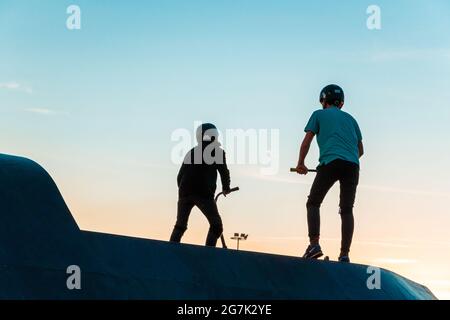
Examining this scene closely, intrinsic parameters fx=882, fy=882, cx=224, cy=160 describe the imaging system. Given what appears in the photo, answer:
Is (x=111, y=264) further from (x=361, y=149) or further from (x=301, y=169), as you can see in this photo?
(x=361, y=149)

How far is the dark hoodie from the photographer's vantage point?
9.91m

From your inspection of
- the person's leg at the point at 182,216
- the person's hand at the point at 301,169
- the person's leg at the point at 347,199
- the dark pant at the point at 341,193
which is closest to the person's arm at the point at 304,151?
the person's hand at the point at 301,169

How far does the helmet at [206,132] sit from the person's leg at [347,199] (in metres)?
1.87

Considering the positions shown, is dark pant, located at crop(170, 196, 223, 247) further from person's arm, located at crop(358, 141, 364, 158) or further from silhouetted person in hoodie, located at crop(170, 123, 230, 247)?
person's arm, located at crop(358, 141, 364, 158)

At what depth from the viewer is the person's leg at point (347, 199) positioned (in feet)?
28.9

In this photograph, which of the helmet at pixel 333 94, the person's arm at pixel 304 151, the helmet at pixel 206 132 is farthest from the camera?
the helmet at pixel 206 132

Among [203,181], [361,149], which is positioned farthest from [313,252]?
[203,181]

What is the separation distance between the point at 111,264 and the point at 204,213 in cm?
297

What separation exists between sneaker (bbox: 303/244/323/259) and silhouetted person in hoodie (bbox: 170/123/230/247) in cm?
150

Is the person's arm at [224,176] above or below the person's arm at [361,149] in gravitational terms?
below

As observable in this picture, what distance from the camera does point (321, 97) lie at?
30.1ft

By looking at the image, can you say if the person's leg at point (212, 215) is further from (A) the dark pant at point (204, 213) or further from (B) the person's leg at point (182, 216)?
(B) the person's leg at point (182, 216)

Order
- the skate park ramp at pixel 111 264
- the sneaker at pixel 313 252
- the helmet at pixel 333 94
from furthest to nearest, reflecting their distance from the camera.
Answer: the helmet at pixel 333 94 → the sneaker at pixel 313 252 → the skate park ramp at pixel 111 264

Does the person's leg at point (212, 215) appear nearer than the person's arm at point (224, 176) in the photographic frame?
Yes
